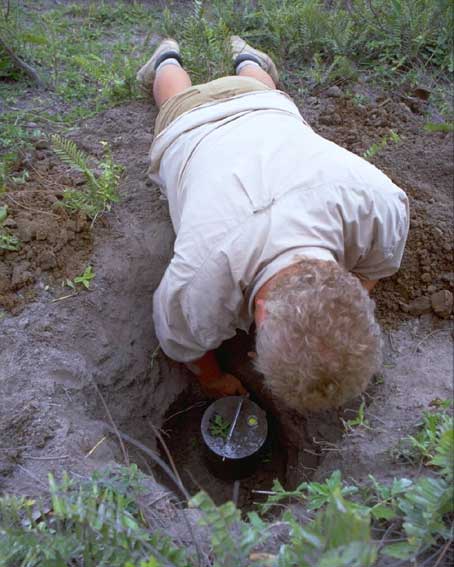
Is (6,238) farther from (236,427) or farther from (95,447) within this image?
(236,427)

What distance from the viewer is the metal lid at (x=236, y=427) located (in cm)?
281

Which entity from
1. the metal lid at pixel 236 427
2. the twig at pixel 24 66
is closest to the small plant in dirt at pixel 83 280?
the metal lid at pixel 236 427

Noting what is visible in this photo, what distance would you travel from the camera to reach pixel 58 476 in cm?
199

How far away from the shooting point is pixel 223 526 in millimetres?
1339

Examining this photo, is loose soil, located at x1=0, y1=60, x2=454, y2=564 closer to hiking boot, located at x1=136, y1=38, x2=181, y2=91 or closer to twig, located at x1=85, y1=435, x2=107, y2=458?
twig, located at x1=85, y1=435, x2=107, y2=458

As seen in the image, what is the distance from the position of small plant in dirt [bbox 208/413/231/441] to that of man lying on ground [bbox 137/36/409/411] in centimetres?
37

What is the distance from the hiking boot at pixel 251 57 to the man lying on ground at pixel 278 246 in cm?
95

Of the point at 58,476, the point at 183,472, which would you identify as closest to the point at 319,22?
the point at 183,472

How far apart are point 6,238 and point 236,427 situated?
1.39 metres

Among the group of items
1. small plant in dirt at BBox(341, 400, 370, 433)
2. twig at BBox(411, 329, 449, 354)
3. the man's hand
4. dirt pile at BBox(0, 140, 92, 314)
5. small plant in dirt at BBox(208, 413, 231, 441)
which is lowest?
small plant in dirt at BBox(208, 413, 231, 441)

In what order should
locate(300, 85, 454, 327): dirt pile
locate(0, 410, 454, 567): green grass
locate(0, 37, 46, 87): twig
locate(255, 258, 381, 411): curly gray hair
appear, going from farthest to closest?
locate(0, 37, 46, 87): twig, locate(300, 85, 454, 327): dirt pile, locate(255, 258, 381, 411): curly gray hair, locate(0, 410, 454, 567): green grass

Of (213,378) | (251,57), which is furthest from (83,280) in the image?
(251,57)

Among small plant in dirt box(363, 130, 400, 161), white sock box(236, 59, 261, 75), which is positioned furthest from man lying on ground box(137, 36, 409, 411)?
white sock box(236, 59, 261, 75)

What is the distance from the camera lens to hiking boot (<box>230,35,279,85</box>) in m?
3.51
